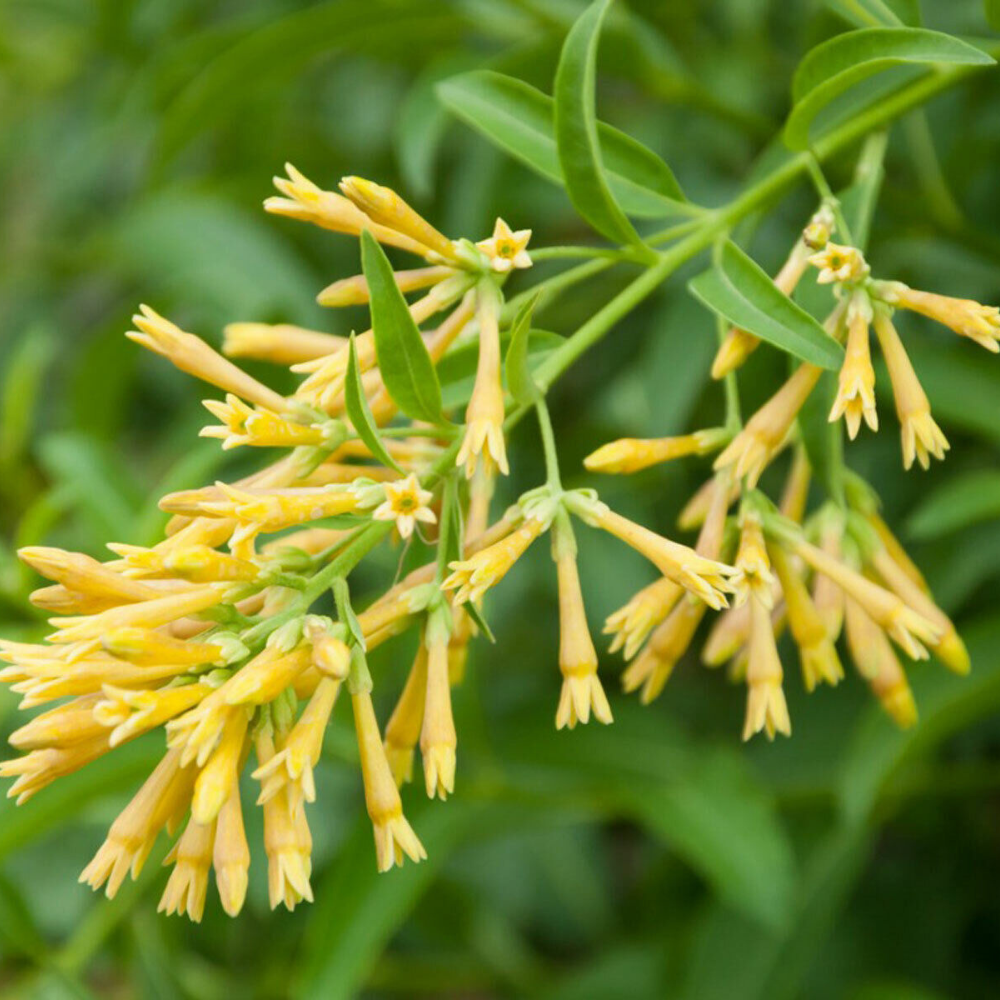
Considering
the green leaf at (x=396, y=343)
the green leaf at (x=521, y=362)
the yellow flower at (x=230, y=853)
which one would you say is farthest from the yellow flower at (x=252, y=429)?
the yellow flower at (x=230, y=853)

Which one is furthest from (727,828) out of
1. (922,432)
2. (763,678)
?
(922,432)

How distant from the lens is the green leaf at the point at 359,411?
3.76ft

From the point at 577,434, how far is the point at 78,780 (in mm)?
1218

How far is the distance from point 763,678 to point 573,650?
9.7 inches

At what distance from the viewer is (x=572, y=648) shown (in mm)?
1267

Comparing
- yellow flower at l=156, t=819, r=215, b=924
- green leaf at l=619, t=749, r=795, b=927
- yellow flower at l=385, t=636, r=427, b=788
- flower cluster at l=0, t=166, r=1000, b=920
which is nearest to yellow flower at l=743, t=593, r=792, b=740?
flower cluster at l=0, t=166, r=1000, b=920

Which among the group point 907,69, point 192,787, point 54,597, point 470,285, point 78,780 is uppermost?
point 907,69

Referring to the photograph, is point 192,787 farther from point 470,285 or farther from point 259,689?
point 470,285

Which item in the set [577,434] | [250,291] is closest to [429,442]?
[577,434]

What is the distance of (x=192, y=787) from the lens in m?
1.20

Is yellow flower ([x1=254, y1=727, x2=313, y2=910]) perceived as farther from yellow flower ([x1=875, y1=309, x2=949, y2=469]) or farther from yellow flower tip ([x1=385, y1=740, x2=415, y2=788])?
yellow flower ([x1=875, y1=309, x2=949, y2=469])

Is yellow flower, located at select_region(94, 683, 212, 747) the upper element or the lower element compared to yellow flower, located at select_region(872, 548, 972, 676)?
upper

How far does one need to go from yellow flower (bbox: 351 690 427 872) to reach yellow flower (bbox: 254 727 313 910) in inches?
3.2

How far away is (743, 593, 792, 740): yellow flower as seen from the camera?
1.36m
